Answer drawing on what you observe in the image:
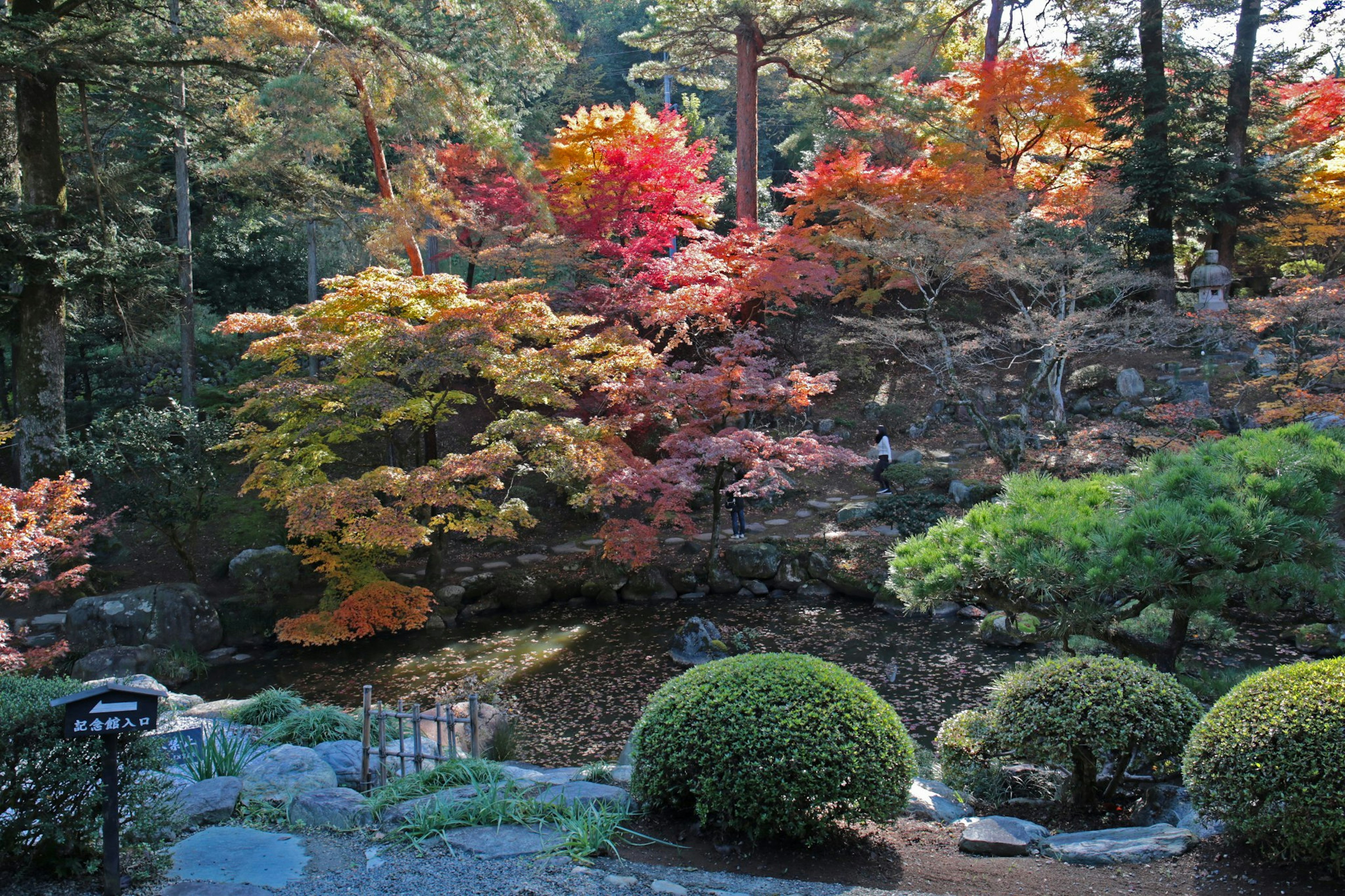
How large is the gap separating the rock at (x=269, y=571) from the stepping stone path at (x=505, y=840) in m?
7.45

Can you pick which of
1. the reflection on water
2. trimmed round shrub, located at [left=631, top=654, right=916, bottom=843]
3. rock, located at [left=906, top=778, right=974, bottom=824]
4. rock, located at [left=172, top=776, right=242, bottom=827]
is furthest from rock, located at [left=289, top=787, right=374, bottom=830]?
rock, located at [left=906, top=778, right=974, bottom=824]

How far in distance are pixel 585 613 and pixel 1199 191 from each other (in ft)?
45.1

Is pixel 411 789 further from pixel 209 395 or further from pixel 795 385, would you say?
pixel 209 395

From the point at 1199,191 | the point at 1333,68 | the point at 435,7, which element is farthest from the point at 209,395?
the point at 1333,68

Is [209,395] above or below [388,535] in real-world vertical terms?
above

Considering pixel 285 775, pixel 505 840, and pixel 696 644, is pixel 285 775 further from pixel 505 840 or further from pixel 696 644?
pixel 696 644

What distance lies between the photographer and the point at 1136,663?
13.7ft

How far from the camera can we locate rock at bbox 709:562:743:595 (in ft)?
35.0

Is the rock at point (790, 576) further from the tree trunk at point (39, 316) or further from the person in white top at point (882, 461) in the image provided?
the tree trunk at point (39, 316)

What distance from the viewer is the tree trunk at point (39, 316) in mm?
9578

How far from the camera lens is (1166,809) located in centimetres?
383

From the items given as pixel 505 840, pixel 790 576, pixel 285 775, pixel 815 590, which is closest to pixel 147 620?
pixel 285 775

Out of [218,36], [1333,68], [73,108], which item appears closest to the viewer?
[218,36]

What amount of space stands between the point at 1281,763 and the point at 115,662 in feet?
31.3
